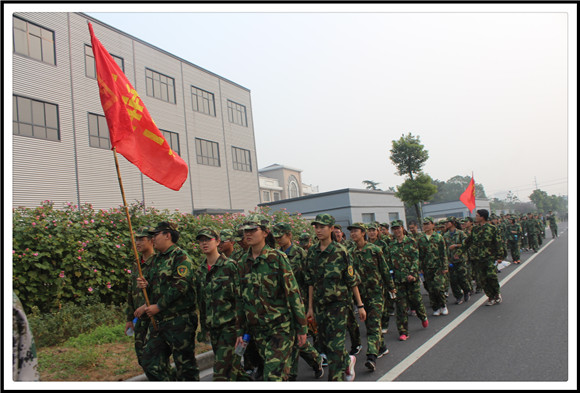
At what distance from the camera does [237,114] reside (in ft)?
91.9

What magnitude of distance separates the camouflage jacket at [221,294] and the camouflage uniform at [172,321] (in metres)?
0.20

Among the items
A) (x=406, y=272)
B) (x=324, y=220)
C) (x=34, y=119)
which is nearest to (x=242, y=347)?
(x=324, y=220)

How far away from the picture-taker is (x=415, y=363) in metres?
5.02

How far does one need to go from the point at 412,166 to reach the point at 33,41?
20872mm

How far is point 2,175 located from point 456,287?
8.70 m

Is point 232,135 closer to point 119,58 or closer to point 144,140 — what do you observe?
point 119,58

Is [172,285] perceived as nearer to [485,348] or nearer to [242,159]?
[485,348]

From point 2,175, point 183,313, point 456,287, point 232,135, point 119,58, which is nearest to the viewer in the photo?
point 2,175

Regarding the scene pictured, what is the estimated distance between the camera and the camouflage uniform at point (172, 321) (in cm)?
415

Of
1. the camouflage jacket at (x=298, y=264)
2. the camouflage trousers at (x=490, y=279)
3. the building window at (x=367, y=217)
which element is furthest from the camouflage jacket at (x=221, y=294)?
the building window at (x=367, y=217)

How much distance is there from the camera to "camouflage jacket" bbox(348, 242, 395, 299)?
18.7ft

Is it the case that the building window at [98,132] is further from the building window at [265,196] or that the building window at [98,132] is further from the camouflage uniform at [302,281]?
the building window at [265,196]

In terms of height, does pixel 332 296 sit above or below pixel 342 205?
below

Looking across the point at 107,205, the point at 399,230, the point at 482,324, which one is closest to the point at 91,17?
the point at 107,205
